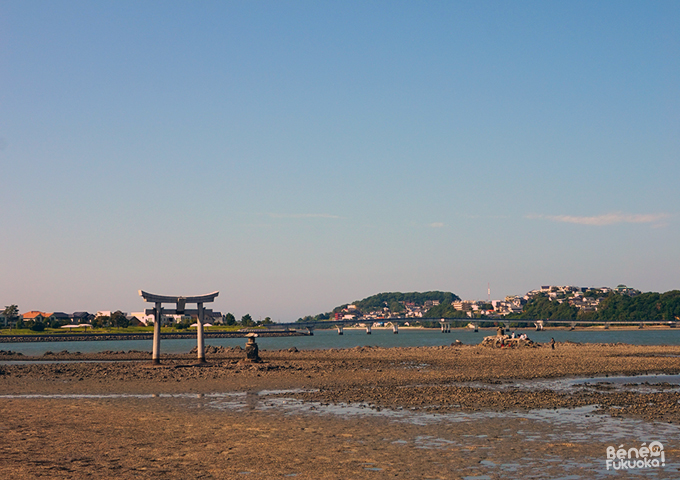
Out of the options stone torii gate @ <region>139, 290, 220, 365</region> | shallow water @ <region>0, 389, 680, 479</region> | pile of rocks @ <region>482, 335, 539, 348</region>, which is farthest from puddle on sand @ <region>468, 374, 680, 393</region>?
pile of rocks @ <region>482, 335, 539, 348</region>

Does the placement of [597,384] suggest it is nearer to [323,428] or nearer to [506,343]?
[323,428]

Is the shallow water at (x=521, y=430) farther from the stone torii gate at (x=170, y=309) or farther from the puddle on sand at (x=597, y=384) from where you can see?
the stone torii gate at (x=170, y=309)

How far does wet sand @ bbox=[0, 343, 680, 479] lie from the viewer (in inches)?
544

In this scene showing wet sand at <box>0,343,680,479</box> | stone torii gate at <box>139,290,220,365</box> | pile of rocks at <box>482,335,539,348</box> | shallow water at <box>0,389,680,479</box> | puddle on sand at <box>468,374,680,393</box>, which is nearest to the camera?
shallow water at <box>0,389,680,479</box>

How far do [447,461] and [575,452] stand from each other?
10.6ft

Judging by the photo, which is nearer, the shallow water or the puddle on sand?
the shallow water

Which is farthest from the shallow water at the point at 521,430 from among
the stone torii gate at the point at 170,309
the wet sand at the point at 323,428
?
the stone torii gate at the point at 170,309

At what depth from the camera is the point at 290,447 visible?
16156 millimetres

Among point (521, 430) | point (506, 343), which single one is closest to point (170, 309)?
point (521, 430)

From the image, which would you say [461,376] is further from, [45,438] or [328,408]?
[45,438]

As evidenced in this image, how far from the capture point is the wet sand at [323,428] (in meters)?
13.8

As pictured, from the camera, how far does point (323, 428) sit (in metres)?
18.9

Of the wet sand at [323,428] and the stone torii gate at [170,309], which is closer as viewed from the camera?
the wet sand at [323,428]

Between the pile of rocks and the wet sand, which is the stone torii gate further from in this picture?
the pile of rocks
